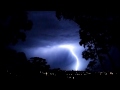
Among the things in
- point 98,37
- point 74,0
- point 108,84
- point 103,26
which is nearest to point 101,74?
point 108,84

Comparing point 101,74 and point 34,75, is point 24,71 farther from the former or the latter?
point 101,74

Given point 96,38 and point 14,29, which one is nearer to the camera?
point 14,29

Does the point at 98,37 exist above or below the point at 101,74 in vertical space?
above

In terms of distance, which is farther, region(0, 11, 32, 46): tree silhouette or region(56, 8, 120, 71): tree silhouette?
region(56, 8, 120, 71): tree silhouette

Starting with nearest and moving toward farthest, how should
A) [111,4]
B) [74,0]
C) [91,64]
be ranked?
[111,4] < [74,0] < [91,64]

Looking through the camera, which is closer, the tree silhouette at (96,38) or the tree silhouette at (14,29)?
the tree silhouette at (14,29)

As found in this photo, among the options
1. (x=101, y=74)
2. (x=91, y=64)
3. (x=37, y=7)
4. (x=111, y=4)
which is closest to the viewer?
(x=101, y=74)

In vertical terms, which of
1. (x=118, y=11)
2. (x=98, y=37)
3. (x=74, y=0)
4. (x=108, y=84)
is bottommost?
(x=108, y=84)

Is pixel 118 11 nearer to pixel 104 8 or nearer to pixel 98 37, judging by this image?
pixel 104 8

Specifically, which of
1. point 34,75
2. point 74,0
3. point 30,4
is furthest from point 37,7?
point 34,75

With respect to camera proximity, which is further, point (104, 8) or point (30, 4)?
point (104, 8)
